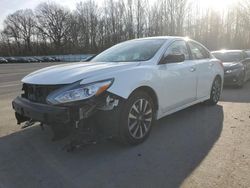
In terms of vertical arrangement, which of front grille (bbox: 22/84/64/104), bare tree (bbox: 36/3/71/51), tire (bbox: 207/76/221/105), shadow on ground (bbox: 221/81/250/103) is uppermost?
bare tree (bbox: 36/3/71/51)

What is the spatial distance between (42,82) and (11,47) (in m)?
79.9

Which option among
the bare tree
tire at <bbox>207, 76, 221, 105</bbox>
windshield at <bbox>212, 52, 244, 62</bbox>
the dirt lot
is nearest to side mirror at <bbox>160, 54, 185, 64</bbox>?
the dirt lot

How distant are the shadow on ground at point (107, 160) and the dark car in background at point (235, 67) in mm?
4880

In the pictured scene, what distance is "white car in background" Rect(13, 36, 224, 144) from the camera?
126 inches

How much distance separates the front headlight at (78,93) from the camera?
316 centimetres

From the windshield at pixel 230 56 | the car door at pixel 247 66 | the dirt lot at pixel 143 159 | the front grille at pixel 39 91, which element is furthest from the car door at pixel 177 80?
the car door at pixel 247 66

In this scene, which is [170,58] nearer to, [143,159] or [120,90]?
[120,90]

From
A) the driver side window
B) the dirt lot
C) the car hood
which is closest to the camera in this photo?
the dirt lot

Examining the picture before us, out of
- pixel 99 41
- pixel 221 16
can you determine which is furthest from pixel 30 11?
pixel 221 16

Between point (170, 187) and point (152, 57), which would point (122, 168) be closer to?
point (170, 187)

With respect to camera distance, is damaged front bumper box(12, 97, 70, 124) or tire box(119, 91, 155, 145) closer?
damaged front bumper box(12, 97, 70, 124)

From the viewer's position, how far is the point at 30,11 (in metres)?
81.5

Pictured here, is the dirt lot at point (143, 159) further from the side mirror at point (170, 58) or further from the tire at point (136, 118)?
the side mirror at point (170, 58)

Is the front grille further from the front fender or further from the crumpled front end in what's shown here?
the front fender
